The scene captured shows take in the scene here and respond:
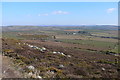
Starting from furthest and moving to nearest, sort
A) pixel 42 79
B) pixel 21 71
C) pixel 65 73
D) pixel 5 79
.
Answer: pixel 65 73 < pixel 21 71 < pixel 42 79 < pixel 5 79

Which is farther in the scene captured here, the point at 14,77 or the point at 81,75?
the point at 81,75

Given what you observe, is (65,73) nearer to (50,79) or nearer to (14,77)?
(50,79)

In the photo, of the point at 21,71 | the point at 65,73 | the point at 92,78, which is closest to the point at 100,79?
the point at 92,78

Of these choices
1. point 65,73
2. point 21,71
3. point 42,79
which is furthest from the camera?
point 65,73

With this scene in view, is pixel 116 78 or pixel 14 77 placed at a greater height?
pixel 14 77

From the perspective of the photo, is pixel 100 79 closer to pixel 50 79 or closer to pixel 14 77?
pixel 50 79

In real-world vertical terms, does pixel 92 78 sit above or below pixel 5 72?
below

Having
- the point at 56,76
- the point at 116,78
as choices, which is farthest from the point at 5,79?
the point at 116,78

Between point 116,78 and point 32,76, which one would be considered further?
point 116,78

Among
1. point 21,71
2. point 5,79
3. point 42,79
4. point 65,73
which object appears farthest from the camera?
point 65,73
